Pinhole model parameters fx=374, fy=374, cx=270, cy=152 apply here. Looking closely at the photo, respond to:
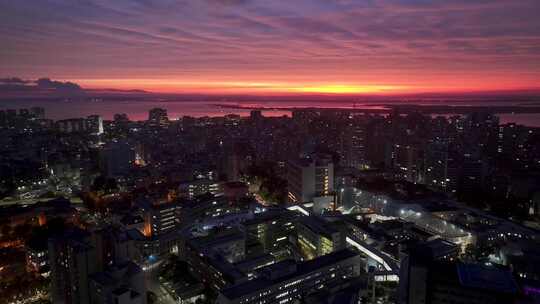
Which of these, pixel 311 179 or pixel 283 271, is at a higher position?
pixel 311 179

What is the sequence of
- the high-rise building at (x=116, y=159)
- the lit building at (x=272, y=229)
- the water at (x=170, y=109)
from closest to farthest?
the lit building at (x=272, y=229) → the high-rise building at (x=116, y=159) → the water at (x=170, y=109)

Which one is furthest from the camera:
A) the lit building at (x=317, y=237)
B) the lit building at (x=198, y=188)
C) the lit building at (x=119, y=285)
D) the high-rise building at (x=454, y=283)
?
the lit building at (x=198, y=188)

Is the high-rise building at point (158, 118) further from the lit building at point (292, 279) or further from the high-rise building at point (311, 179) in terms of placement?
the lit building at point (292, 279)

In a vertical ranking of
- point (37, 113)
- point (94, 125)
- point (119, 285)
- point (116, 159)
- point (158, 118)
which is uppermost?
point (37, 113)

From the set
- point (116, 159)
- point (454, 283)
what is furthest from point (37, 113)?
point (454, 283)

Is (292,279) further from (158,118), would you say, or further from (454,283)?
(158,118)

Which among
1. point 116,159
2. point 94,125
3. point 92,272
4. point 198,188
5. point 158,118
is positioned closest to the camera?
point 92,272

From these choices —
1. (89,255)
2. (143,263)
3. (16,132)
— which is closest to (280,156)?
(143,263)

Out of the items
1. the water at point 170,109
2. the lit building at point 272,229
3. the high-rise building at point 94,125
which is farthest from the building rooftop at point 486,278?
the water at point 170,109

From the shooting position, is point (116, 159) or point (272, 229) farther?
point (116, 159)

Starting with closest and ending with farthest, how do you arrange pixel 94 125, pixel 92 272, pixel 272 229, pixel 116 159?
1. pixel 92 272
2. pixel 272 229
3. pixel 116 159
4. pixel 94 125
